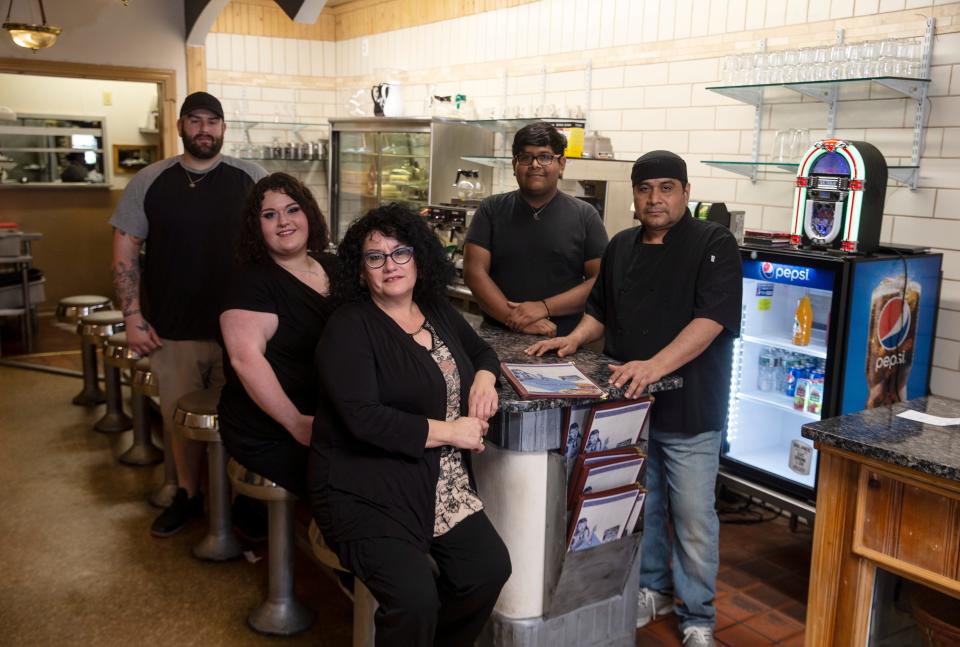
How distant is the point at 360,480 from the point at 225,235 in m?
1.92

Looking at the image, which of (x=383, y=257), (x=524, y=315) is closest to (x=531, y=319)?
(x=524, y=315)

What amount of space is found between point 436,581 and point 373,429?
51cm

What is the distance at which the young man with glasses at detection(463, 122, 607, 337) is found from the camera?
3.44 metres

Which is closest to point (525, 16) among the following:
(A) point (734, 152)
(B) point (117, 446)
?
(A) point (734, 152)

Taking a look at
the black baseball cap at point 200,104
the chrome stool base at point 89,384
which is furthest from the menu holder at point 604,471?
the chrome stool base at point 89,384

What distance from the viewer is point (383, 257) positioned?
2.30 meters

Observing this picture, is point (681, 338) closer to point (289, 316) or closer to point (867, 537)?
point (867, 537)

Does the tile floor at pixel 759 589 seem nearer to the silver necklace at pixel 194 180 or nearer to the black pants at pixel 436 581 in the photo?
the black pants at pixel 436 581

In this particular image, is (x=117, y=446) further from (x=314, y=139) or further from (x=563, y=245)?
(x=314, y=139)

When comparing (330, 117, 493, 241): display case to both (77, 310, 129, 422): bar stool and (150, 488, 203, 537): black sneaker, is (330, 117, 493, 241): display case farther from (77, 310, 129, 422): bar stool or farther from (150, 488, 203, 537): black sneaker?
(150, 488, 203, 537): black sneaker

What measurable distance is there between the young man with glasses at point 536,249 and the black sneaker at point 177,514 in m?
1.69

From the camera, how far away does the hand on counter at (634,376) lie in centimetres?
256

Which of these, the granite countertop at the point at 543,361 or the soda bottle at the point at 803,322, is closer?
the granite countertop at the point at 543,361

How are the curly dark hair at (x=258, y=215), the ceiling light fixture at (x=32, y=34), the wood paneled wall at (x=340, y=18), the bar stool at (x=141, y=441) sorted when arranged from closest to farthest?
the curly dark hair at (x=258, y=215)
the bar stool at (x=141, y=441)
the ceiling light fixture at (x=32, y=34)
the wood paneled wall at (x=340, y=18)
